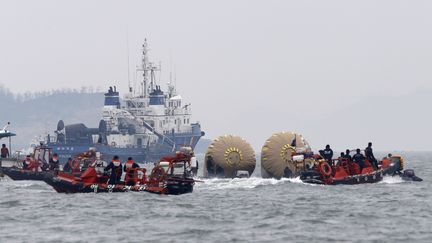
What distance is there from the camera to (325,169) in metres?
54.0

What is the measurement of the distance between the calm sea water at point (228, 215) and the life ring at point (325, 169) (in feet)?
5.25

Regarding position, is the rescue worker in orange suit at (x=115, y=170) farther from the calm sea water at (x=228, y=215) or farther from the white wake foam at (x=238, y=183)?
the white wake foam at (x=238, y=183)

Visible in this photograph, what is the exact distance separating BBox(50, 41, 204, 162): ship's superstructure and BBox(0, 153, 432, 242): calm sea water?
88.4 metres

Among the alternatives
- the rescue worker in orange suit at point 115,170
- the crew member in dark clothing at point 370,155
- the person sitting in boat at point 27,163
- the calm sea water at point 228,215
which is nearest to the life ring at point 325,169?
the calm sea water at point 228,215

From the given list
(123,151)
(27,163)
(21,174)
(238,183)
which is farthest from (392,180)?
(123,151)

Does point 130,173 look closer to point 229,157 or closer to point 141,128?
point 229,157

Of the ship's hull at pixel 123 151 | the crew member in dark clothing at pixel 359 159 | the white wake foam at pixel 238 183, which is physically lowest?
the white wake foam at pixel 238 183

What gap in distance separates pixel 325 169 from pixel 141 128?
94.9 m

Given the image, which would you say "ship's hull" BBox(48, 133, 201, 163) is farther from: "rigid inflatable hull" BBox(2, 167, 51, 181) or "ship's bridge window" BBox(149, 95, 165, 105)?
"rigid inflatable hull" BBox(2, 167, 51, 181)

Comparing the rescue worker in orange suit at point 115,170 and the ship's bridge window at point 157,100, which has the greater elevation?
the ship's bridge window at point 157,100

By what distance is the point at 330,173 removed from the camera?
176 ft

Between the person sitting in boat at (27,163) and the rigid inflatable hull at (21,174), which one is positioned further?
the person sitting in boat at (27,163)

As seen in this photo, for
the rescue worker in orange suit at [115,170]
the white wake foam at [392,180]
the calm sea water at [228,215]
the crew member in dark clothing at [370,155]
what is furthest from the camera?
the white wake foam at [392,180]

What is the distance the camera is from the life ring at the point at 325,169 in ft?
176
